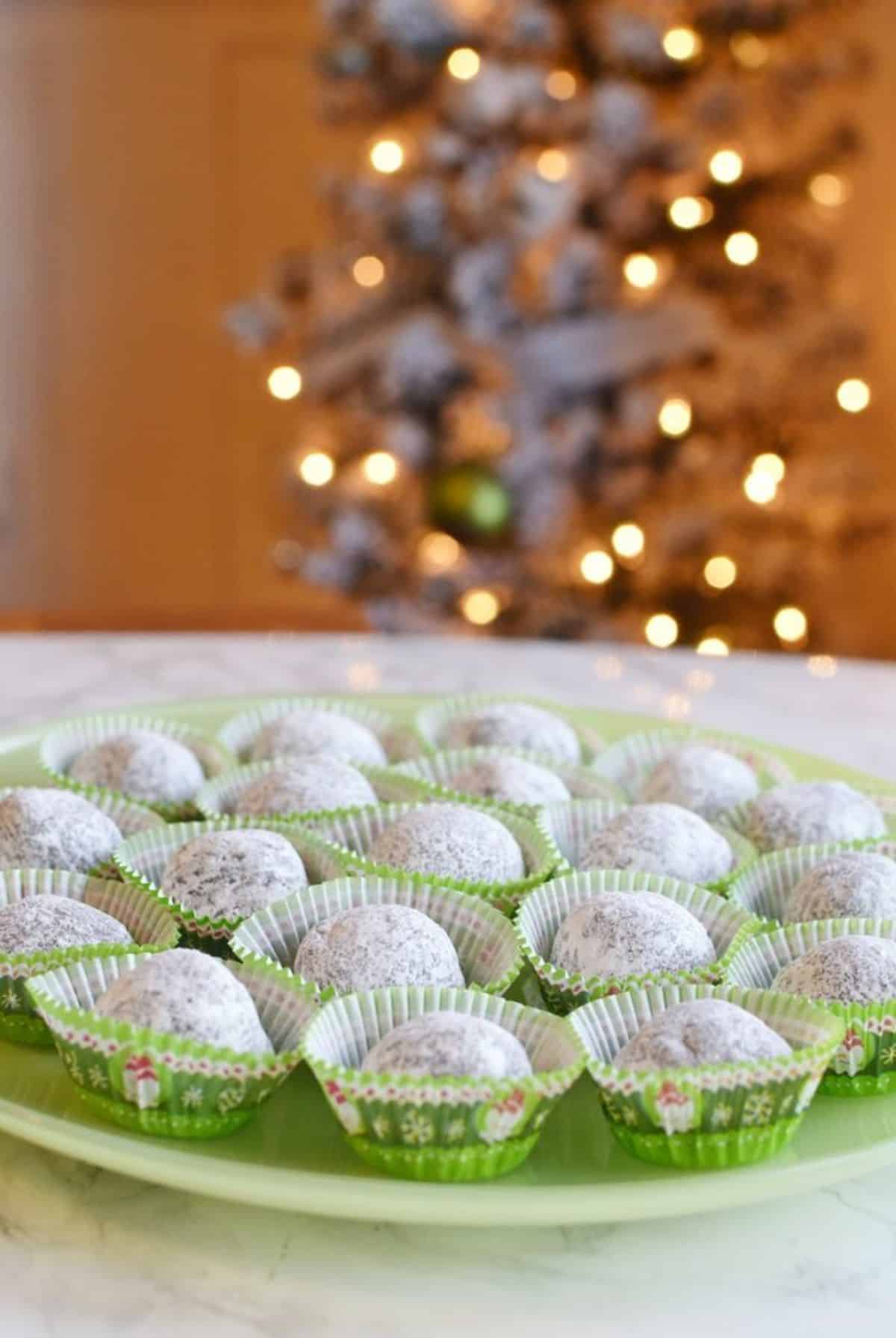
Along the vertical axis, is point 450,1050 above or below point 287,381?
below

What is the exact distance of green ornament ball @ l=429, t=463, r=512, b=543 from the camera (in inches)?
145

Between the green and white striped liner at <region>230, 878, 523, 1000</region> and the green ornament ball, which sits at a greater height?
the green ornament ball

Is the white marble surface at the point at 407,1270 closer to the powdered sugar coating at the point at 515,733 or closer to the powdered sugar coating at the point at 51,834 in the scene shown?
the powdered sugar coating at the point at 51,834

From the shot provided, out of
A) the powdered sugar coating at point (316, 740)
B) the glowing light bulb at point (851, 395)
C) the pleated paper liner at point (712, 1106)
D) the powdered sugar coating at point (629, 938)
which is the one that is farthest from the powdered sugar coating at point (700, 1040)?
the glowing light bulb at point (851, 395)

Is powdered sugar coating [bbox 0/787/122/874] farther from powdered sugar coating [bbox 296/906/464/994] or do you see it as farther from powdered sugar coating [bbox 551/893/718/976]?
powdered sugar coating [bbox 551/893/718/976]

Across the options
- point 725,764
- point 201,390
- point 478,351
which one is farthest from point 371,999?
point 201,390

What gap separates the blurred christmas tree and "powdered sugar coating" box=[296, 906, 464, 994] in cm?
255

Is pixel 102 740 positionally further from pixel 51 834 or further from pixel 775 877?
pixel 775 877

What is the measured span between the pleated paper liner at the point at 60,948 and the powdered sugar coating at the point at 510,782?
372mm

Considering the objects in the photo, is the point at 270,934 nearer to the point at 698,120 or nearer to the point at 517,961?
the point at 517,961

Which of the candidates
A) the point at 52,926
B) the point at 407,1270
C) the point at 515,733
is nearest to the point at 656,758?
the point at 515,733

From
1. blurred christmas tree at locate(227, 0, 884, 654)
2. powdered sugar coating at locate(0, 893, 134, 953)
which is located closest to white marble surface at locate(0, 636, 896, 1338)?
powdered sugar coating at locate(0, 893, 134, 953)

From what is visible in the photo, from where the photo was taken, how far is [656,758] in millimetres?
1611

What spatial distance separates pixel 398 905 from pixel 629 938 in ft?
0.53
